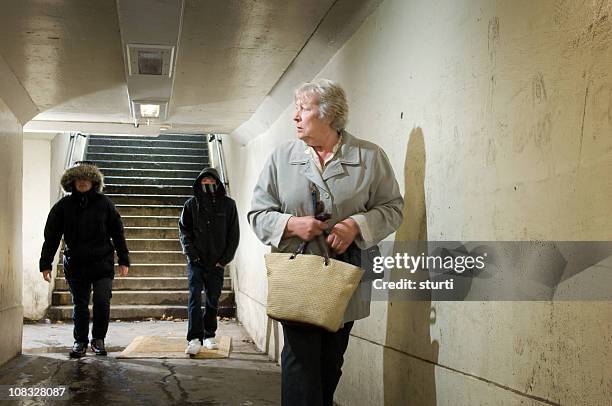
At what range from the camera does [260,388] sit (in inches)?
222

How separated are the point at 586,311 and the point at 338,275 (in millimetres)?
948

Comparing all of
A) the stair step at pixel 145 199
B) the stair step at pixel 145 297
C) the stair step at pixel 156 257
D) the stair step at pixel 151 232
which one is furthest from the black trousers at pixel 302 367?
the stair step at pixel 145 199

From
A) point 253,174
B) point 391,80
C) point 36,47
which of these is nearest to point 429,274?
point 391,80

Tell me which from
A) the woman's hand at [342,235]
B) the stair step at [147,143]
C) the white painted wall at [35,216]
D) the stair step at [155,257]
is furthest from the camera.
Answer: the stair step at [147,143]

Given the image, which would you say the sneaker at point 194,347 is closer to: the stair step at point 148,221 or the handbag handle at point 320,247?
the handbag handle at point 320,247

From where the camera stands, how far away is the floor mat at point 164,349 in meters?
7.14

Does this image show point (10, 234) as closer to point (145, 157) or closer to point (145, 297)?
point (145, 297)

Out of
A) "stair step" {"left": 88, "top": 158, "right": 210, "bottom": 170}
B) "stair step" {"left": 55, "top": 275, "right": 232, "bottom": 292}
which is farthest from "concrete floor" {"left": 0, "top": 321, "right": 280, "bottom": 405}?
"stair step" {"left": 88, "top": 158, "right": 210, "bottom": 170}

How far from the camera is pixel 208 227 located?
24.1 ft

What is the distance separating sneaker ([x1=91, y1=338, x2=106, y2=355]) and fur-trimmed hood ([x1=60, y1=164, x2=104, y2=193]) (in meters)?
1.42

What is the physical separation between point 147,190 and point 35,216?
3342 millimetres

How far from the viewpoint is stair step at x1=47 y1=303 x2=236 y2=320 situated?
10547mm

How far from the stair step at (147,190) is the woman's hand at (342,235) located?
11.2 metres

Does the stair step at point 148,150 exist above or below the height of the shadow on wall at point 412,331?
above
